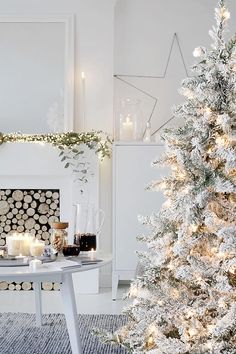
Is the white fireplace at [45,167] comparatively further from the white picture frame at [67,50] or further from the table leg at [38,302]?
the table leg at [38,302]

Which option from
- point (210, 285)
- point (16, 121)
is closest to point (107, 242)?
point (16, 121)

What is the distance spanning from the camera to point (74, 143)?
14.7 feet

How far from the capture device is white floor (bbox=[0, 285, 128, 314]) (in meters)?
3.90

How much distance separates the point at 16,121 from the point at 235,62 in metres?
3.02

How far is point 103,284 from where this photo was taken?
188 inches

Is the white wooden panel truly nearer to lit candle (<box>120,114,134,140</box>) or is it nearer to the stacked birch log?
lit candle (<box>120,114,134,140</box>)

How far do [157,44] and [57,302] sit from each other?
2.44 metres

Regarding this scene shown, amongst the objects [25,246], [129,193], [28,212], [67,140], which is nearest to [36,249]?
[25,246]

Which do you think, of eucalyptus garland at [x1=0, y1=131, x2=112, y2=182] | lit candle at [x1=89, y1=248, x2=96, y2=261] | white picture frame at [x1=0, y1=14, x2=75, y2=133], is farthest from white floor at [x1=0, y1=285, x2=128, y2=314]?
white picture frame at [x1=0, y1=14, x2=75, y2=133]

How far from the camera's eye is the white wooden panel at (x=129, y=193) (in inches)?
172

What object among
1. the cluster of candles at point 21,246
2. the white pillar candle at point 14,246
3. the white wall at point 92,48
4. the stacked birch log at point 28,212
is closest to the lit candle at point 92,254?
the cluster of candles at point 21,246

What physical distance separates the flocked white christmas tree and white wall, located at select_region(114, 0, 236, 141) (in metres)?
2.89

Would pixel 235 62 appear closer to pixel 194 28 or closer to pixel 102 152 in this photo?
pixel 102 152

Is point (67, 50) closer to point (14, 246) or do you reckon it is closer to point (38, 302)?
point (38, 302)
